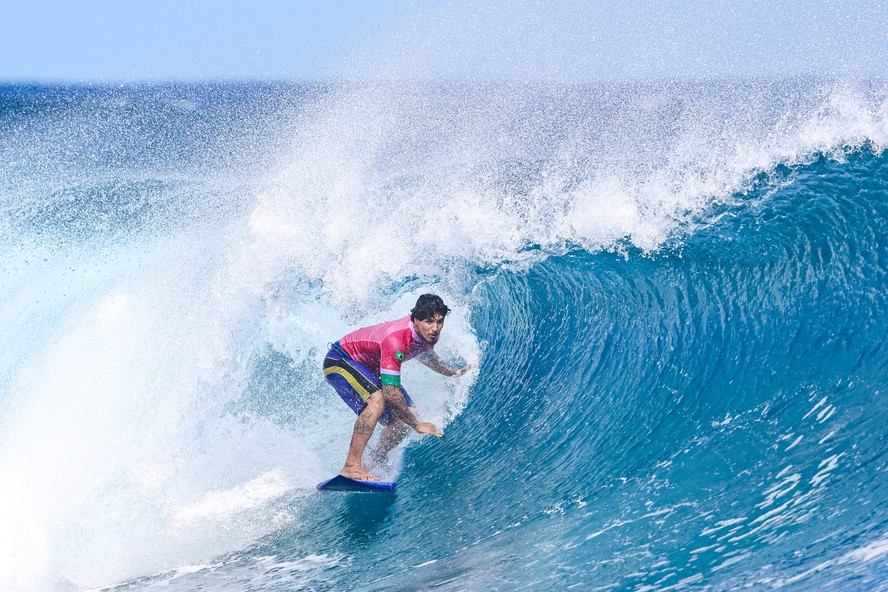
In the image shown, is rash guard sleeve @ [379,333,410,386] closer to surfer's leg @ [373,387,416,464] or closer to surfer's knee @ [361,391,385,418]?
surfer's knee @ [361,391,385,418]

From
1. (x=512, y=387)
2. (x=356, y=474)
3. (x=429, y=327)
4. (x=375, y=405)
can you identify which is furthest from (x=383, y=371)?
(x=512, y=387)

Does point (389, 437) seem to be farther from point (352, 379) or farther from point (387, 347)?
point (387, 347)

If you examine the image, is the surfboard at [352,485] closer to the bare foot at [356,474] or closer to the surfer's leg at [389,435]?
the bare foot at [356,474]

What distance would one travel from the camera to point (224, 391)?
21.9 ft

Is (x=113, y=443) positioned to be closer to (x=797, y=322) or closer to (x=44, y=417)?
(x=44, y=417)

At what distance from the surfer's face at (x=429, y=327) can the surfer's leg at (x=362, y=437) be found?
1.68ft

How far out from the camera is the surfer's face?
528 centimetres

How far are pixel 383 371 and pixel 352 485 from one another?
30.9 inches

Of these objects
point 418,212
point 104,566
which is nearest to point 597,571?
point 104,566

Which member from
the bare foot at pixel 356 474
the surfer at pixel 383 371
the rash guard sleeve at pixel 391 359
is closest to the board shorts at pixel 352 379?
the surfer at pixel 383 371

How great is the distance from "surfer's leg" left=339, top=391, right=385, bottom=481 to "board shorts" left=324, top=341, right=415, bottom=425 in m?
0.17

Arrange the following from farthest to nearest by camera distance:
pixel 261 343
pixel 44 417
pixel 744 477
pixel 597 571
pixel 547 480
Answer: pixel 261 343 → pixel 44 417 → pixel 547 480 → pixel 744 477 → pixel 597 571

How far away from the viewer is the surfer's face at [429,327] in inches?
208

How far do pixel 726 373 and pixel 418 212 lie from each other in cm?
371
